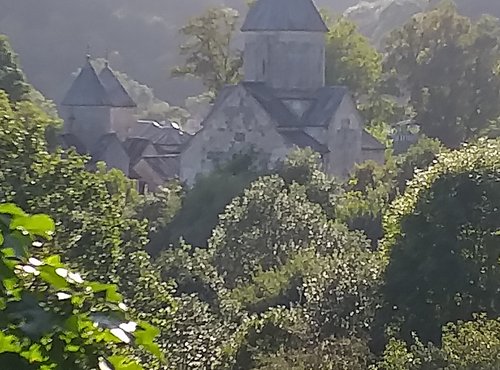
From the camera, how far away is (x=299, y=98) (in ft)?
109

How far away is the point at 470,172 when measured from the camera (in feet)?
43.0

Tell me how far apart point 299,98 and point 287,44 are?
6.04 feet

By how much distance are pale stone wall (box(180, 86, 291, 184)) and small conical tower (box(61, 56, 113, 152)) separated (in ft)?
27.7

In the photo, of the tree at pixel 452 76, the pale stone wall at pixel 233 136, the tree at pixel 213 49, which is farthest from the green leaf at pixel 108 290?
the tree at pixel 213 49

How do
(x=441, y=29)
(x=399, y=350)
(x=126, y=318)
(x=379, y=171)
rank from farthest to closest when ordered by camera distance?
(x=441, y=29)
(x=379, y=171)
(x=399, y=350)
(x=126, y=318)

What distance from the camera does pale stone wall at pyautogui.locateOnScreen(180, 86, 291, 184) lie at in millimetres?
31172

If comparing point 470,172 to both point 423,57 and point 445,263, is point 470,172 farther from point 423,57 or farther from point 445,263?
point 423,57

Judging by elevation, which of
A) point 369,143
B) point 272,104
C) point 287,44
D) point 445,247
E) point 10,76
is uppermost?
point 287,44

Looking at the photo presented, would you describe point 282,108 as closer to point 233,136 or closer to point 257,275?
point 233,136

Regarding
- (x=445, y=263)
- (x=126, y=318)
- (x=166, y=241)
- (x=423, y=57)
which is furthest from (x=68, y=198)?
(x=423, y=57)

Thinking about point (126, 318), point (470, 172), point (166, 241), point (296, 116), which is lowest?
point (166, 241)

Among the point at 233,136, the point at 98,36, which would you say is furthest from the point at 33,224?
the point at 98,36

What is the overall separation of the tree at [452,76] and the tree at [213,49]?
7.15m

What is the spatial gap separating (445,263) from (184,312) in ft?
9.95
